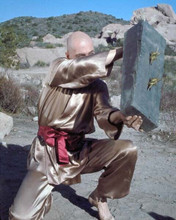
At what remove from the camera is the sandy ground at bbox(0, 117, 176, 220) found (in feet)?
9.66

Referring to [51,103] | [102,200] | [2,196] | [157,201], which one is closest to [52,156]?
[51,103]

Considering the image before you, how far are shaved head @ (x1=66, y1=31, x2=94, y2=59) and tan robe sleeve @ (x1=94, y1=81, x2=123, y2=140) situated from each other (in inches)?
12.8

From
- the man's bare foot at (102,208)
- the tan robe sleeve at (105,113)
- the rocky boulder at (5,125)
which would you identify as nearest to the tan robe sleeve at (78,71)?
the tan robe sleeve at (105,113)

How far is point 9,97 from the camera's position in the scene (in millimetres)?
7250

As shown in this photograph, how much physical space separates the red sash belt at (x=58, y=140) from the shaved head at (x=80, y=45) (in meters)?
0.56

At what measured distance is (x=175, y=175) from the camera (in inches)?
164

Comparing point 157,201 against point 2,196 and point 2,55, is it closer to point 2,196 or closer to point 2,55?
point 2,196

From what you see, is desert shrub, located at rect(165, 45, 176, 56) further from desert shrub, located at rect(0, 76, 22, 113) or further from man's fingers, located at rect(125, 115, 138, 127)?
man's fingers, located at rect(125, 115, 138, 127)

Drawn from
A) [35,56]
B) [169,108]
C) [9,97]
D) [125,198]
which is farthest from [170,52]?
[125,198]

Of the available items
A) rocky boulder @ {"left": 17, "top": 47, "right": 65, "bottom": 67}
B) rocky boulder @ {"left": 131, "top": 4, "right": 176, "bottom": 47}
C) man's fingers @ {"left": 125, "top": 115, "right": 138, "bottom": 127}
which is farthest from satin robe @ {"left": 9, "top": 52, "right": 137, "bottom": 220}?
rocky boulder @ {"left": 131, "top": 4, "right": 176, "bottom": 47}

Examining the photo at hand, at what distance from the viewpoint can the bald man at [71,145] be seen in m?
2.40

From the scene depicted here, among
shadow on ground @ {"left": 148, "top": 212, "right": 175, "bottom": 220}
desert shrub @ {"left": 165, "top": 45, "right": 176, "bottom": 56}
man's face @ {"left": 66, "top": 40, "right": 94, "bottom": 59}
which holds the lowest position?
desert shrub @ {"left": 165, "top": 45, "right": 176, "bottom": 56}

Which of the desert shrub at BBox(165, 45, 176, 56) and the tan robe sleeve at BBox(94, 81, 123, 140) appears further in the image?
the desert shrub at BBox(165, 45, 176, 56)

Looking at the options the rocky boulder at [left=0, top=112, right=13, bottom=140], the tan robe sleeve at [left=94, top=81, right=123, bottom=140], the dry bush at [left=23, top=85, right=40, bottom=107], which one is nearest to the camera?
the tan robe sleeve at [left=94, top=81, right=123, bottom=140]
